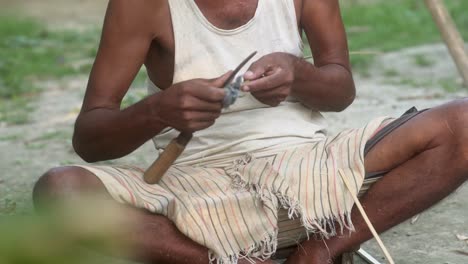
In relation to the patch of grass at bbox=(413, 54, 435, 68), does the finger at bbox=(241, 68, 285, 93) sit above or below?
above

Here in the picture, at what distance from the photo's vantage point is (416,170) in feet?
7.21

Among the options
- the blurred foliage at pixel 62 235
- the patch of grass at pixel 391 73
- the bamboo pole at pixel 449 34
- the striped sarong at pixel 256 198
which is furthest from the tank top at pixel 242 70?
the patch of grass at pixel 391 73

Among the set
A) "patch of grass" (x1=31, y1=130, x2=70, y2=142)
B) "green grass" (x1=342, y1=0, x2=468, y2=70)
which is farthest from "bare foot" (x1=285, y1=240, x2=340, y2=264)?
"green grass" (x1=342, y1=0, x2=468, y2=70)

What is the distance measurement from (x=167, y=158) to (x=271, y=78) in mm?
333

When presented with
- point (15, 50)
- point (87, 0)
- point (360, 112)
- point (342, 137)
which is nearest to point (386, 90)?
point (360, 112)

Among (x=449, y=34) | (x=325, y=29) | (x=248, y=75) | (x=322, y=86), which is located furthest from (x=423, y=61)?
(x=248, y=75)

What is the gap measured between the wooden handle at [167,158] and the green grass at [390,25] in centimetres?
403

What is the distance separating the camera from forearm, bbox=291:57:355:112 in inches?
91.0

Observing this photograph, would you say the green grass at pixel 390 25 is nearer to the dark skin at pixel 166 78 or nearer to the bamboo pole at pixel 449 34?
the bamboo pole at pixel 449 34

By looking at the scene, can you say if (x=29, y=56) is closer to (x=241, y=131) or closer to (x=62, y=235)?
(x=241, y=131)

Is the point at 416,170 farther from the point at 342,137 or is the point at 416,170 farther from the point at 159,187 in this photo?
the point at 159,187

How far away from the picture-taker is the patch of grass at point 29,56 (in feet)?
18.7

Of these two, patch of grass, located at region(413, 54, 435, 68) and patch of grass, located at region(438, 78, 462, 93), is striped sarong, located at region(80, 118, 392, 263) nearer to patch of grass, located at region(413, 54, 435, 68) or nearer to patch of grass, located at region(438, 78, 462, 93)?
patch of grass, located at region(438, 78, 462, 93)

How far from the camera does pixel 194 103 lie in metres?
1.97
